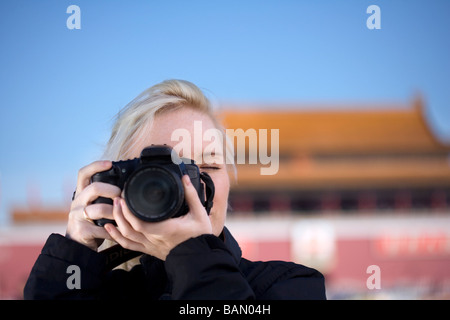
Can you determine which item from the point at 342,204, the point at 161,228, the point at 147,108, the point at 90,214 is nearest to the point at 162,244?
the point at 161,228

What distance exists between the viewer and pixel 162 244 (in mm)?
733

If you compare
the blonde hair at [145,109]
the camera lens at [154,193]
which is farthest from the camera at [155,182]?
the blonde hair at [145,109]

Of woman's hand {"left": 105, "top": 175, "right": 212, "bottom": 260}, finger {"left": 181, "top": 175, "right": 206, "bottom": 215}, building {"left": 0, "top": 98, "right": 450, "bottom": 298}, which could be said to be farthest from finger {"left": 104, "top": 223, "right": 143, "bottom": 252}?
building {"left": 0, "top": 98, "right": 450, "bottom": 298}

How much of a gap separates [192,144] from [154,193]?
0.58ft

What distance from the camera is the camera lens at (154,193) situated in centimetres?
71

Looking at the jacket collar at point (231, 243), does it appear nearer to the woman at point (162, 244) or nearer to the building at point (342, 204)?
the woman at point (162, 244)

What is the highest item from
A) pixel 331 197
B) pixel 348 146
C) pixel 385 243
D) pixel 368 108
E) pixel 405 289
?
pixel 368 108

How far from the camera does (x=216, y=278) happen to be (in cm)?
67

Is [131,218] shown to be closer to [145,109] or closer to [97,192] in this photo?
[97,192]

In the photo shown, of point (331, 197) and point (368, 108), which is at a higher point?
point (368, 108)

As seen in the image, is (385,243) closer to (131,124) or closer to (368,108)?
(368,108)

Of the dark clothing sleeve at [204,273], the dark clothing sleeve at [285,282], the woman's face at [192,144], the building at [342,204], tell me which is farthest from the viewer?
the building at [342,204]
